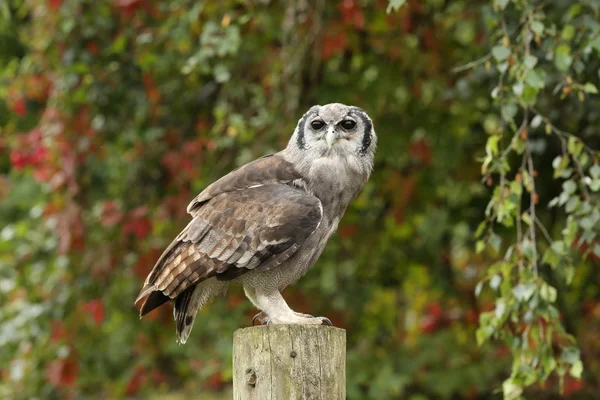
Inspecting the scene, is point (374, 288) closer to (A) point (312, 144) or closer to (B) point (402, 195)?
(B) point (402, 195)

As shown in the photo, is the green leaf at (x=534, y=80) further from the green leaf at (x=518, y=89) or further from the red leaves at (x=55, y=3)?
the red leaves at (x=55, y=3)

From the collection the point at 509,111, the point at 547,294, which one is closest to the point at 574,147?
the point at 509,111

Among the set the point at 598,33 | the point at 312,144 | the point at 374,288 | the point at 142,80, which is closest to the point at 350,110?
the point at 312,144

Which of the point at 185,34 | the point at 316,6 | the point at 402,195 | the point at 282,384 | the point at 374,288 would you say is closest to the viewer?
the point at 282,384

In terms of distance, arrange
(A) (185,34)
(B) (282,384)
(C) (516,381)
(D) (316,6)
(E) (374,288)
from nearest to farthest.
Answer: (B) (282,384) < (C) (516,381) < (A) (185,34) < (D) (316,6) < (E) (374,288)

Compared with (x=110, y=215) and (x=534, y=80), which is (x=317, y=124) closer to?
(x=534, y=80)

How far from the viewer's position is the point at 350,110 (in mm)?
3971

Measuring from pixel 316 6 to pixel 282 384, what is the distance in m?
3.19

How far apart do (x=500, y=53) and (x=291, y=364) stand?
159 cm

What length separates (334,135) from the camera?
3.88m

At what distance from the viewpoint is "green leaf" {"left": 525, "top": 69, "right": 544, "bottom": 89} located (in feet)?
12.1

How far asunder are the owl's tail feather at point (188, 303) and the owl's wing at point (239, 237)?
8 centimetres

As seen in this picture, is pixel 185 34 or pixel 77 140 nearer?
pixel 185 34

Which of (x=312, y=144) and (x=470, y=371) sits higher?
(x=312, y=144)
